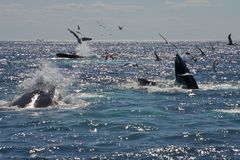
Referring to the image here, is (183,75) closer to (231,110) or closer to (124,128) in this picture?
(231,110)

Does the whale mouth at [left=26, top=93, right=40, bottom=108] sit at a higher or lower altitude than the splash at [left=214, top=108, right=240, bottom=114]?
higher

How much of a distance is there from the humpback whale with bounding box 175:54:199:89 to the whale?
1407 cm

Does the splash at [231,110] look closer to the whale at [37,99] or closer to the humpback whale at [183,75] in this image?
the humpback whale at [183,75]

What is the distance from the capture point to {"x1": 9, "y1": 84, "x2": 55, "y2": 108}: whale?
36.8 metres

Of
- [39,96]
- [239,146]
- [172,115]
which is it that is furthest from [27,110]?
[239,146]

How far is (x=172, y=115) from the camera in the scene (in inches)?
1336

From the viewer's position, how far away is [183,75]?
48406 mm

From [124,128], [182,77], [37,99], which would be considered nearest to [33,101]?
[37,99]

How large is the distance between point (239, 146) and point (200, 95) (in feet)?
73.6

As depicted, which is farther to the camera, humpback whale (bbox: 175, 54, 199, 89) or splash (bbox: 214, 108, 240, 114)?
humpback whale (bbox: 175, 54, 199, 89)

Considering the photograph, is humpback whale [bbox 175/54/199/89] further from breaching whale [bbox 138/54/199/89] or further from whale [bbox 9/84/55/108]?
whale [bbox 9/84/55/108]

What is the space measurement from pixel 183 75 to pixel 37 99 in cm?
1597

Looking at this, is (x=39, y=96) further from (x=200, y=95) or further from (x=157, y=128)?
(x=200, y=95)

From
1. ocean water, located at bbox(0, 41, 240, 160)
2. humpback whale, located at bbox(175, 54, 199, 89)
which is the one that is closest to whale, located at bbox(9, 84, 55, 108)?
ocean water, located at bbox(0, 41, 240, 160)
